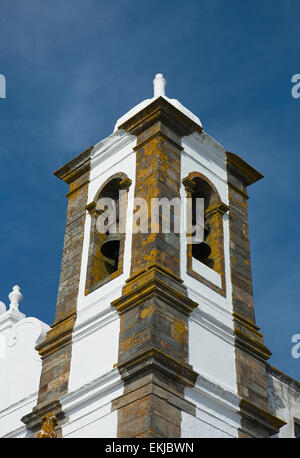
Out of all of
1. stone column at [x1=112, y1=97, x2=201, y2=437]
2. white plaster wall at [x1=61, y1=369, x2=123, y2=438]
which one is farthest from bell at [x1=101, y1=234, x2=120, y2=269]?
white plaster wall at [x1=61, y1=369, x2=123, y2=438]

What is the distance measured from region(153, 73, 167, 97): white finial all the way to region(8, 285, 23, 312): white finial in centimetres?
486

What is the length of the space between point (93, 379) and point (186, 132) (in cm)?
540

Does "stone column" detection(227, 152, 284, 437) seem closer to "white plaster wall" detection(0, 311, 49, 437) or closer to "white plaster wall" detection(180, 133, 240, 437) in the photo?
"white plaster wall" detection(180, 133, 240, 437)

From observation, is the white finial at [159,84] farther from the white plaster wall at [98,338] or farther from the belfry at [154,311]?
the white plaster wall at [98,338]

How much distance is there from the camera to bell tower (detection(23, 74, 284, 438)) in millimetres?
14906

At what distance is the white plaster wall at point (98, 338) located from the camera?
15125 mm

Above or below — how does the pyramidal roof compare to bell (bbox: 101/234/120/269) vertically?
above

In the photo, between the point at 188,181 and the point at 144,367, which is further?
the point at 188,181

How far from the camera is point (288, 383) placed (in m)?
17.6

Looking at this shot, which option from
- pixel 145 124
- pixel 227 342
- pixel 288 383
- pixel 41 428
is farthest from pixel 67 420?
pixel 145 124

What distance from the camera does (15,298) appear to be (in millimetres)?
19969

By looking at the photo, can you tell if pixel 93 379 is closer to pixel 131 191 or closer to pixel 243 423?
pixel 243 423

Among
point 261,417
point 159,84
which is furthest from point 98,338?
point 159,84
